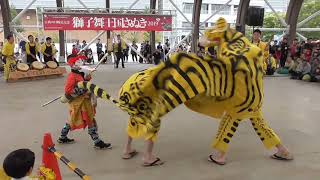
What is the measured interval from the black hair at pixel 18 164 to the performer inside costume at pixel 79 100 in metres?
2.35

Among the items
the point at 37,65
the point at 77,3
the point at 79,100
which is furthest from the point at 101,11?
the point at 79,100

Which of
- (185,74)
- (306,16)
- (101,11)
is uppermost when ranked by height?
(306,16)

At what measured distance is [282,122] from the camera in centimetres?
641

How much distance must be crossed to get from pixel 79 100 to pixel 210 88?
5.64 ft

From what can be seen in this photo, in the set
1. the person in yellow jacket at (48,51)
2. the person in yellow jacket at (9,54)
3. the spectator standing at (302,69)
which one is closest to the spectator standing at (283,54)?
the spectator standing at (302,69)

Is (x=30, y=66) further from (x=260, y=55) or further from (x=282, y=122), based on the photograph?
(x=260, y=55)

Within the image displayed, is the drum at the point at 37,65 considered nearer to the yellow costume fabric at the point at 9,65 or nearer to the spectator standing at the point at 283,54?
the yellow costume fabric at the point at 9,65

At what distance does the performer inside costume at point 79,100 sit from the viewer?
4766 mm

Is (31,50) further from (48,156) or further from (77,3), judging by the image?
(48,156)

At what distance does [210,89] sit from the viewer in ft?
12.7

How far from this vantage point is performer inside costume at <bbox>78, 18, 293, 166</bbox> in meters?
3.77

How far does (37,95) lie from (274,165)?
243 inches

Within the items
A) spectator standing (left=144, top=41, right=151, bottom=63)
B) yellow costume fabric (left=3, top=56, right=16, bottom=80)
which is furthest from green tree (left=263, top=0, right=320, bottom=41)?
yellow costume fabric (left=3, top=56, right=16, bottom=80)

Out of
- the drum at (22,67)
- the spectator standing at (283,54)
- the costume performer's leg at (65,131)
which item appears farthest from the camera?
the spectator standing at (283,54)
